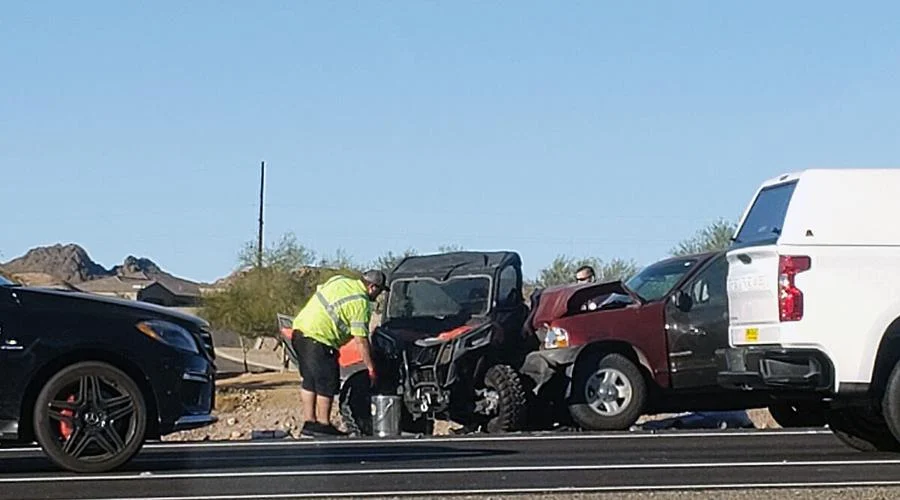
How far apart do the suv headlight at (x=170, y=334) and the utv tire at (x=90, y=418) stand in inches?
14.4

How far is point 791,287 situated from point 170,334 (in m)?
4.14

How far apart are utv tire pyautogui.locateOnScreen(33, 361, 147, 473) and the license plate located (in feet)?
13.6

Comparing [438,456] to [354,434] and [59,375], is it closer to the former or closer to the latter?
[59,375]

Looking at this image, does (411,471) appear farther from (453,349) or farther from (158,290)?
(158,290)

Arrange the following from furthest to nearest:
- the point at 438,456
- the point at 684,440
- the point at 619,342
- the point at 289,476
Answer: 1. the point at 619,342
2. the point at 684,440
3. the point at 438,456
4. the point at 289,476

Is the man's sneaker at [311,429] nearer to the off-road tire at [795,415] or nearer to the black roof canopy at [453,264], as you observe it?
the black roof canopy at [453,264]

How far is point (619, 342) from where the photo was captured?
1566 centimetres

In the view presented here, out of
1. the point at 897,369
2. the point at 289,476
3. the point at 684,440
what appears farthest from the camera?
the point at 684,440

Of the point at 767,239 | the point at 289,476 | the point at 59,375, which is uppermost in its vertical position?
the point at 767,239

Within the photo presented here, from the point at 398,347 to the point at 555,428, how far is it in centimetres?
174

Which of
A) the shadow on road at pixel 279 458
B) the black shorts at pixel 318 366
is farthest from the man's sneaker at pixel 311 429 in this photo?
the shadow on road at pixel 279 458

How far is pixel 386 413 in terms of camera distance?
621 inches

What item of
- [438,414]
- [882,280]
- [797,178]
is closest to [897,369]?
[882,280]

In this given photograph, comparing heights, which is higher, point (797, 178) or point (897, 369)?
point (797, 178)
